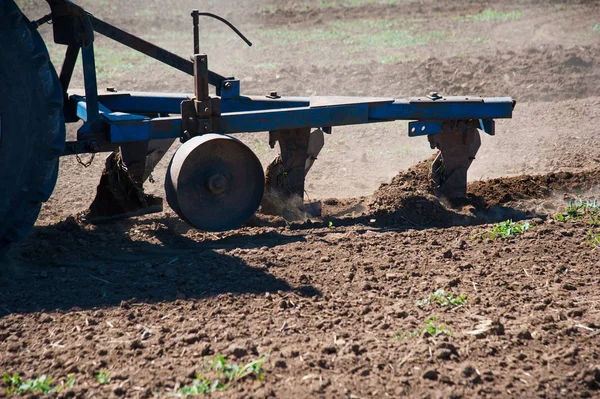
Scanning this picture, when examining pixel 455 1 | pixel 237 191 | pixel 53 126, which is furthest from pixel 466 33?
pixel 53 126

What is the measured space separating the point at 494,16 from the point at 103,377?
14492mm

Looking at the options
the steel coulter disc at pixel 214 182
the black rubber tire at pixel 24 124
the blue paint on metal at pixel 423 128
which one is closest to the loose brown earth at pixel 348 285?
the steel coulter disc at pixel 214 182

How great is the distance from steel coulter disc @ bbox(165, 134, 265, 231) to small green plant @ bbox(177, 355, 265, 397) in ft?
6.49

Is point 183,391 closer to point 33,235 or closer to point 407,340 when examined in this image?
point 407,340

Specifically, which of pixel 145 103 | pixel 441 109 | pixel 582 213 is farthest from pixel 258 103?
pixel 582 213

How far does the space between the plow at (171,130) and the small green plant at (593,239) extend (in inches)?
62.9

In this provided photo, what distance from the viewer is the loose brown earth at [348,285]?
3.91 metres

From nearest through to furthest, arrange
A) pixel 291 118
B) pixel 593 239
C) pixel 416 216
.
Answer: pixel 593 239 < pixel 291 118 < pixel 416 216

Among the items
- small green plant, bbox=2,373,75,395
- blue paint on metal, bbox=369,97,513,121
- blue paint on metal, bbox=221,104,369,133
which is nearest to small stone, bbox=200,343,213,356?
small green plant, bbox=2,373,75,395

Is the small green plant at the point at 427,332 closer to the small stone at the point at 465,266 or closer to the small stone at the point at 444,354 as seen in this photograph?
the small stone at the point at 444,354

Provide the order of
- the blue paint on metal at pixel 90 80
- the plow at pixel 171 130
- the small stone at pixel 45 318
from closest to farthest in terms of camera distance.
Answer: the small stone at pixel 45 318 < the plow at pixel 171 130 < the blue paint on metal at pixel 90 80

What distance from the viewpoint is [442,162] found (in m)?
7.34

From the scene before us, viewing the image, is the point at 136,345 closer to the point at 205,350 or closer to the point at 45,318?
the point at 205,350

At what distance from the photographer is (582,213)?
21.6 ft
